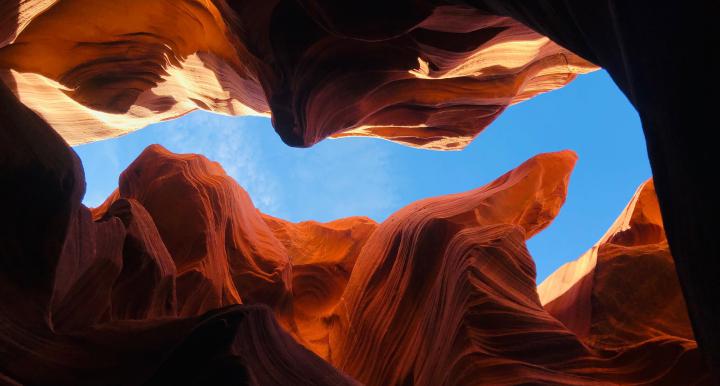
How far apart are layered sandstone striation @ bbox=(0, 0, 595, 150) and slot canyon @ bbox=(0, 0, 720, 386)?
0.03 metres

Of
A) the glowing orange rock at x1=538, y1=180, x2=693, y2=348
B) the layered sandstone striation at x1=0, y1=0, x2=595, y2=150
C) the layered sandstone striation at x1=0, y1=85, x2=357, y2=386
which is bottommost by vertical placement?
the glowing orange rock at x1=538, y1=180, x2=693, y2=348

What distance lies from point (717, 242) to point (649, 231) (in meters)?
6.72

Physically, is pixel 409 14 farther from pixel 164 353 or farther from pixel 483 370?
pixel 164 353

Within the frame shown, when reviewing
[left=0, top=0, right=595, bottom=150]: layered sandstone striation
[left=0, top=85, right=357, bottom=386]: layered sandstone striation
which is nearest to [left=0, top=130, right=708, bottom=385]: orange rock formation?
[left=0, top=85, right=357, bottom=386]: layered sandstone striation

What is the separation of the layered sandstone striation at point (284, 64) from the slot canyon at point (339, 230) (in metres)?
0.03

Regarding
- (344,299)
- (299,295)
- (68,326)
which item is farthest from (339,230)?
(68,326)

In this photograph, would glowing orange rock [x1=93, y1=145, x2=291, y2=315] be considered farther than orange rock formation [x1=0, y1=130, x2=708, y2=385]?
Yes

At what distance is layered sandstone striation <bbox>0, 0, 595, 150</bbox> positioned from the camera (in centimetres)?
585

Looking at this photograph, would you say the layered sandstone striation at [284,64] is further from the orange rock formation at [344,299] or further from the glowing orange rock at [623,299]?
the glowing orange rock at [623,299]

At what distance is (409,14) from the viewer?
528 cm

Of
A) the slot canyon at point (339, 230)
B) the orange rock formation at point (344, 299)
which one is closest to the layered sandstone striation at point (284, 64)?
the slot canyon at point (339, 230)

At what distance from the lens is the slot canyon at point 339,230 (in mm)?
2971

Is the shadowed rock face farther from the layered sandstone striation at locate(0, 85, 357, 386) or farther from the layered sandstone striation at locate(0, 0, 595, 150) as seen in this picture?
the layered sandstone striation at locate(0, 0, 595, 150)

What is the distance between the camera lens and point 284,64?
6.05m
